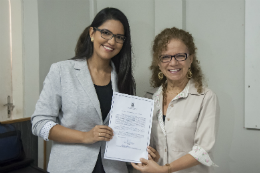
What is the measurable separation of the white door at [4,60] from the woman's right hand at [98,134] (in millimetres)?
935

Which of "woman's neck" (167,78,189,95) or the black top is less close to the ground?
"woman's neck" (167,78,189,95)

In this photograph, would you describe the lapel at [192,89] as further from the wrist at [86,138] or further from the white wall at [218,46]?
the wrist at [86,138]

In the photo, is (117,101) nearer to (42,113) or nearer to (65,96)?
(65,96)

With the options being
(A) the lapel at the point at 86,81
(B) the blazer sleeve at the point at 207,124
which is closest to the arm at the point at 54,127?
(A) the lapel at the point at 86,81

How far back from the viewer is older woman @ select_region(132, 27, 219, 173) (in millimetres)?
1242

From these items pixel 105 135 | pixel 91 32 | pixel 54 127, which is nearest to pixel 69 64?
pixel 91 32

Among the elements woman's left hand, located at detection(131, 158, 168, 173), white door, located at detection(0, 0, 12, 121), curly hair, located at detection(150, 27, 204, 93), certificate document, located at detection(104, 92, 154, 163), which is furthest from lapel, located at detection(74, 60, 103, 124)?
white door, located at detection(0, 0, 12, 121)

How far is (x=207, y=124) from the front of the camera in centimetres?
127

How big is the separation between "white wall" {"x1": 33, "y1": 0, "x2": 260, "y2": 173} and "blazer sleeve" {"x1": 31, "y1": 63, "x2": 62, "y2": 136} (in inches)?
32.5

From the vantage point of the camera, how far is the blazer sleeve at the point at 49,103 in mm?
1191

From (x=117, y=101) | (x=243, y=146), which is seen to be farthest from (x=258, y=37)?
(x=117, y=101)

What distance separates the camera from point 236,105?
6.04ft

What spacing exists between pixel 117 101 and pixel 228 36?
1226mm

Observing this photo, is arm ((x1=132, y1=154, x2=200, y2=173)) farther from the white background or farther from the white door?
the white door
